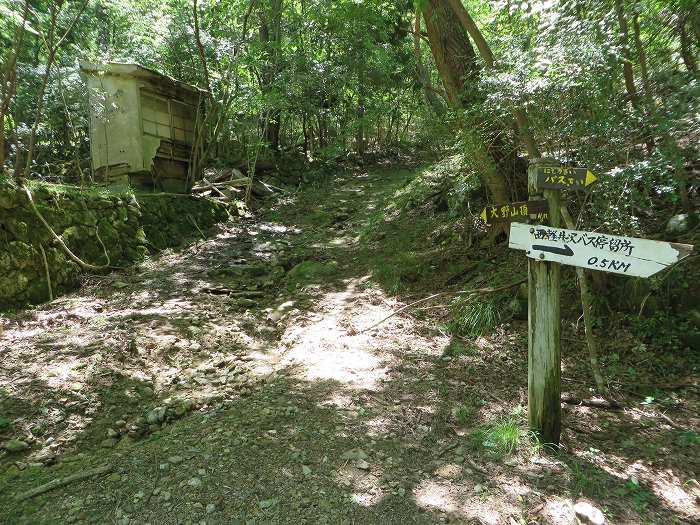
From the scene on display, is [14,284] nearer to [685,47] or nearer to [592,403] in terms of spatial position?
[592,403]

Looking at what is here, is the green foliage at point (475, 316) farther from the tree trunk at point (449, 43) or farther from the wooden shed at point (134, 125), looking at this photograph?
the wooden shed at point (134, 125)

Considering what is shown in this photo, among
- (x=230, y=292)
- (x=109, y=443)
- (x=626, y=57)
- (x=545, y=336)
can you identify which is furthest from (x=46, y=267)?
(x=626, y=57)

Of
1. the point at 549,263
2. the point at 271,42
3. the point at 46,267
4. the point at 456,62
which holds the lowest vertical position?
the point at 46,267

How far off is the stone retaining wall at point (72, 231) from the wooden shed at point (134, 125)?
1.22m

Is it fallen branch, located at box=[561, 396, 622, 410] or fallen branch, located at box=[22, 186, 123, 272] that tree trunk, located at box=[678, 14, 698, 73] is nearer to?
fallen branch, located at box=[561, 396, 622, 410]

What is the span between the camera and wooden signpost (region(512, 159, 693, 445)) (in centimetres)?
274

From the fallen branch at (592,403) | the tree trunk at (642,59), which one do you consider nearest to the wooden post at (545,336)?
the fallen branch at (592,403)

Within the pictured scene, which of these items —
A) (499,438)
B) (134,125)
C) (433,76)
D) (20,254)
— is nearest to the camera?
(499,438)

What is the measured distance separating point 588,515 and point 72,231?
770cm

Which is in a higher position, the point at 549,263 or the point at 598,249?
the point at 598,249

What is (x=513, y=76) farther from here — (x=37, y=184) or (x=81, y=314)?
(x=37, y=184)

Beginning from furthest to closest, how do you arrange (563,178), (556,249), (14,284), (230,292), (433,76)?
(433,76) → (230,292) → (14,284) → (563,178) → (556,249)

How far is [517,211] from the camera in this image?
120 inches

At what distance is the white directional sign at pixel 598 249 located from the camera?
2471mm
